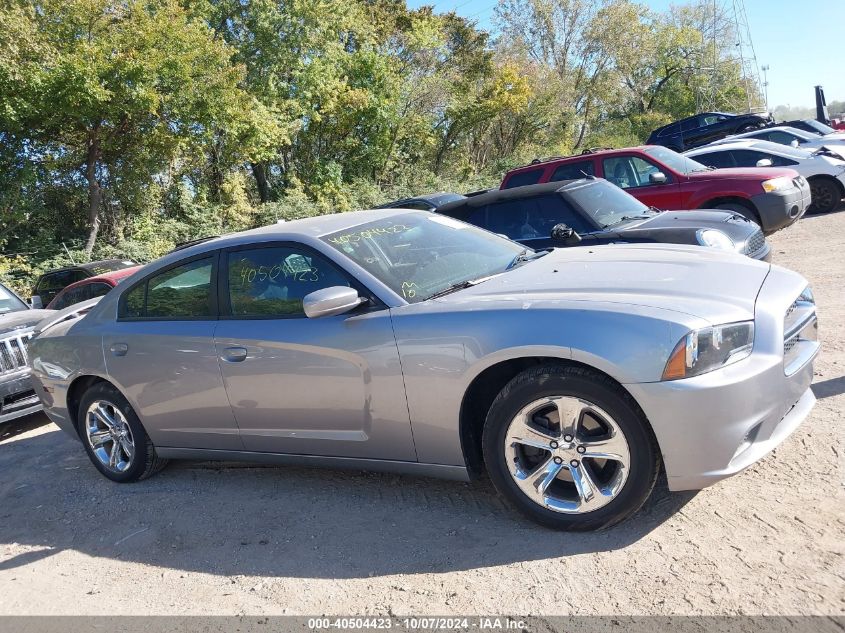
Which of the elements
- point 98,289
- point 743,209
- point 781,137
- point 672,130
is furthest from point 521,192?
point 672,130

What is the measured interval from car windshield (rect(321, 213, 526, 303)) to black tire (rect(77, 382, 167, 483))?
1.97 m

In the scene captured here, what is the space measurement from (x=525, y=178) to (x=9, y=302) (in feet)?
23.5

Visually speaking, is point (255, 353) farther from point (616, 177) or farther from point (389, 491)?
point (616, 177)

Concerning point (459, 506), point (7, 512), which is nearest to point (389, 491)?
point (459, 506)

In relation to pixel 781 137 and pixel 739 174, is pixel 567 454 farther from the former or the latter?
pixel 781 137

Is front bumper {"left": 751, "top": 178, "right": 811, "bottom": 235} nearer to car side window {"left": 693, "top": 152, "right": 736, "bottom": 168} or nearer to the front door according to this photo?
car side window {"left": 693, "top": 152, "right": 736, "bottom": 168}

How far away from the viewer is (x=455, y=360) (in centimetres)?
338

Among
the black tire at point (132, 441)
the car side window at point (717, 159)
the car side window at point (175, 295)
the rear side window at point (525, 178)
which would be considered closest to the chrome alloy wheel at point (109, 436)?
the black tire at point (132, 441)

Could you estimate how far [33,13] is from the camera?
14.9 meters

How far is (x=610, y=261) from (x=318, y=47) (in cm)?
2161

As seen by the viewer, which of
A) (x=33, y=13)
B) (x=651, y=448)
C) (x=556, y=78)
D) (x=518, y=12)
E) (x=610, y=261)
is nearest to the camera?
(x=651, y=448)

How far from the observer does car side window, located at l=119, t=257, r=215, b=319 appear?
173 inches

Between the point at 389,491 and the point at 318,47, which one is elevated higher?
the point at 318,47

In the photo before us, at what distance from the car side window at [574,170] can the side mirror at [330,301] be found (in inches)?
287
